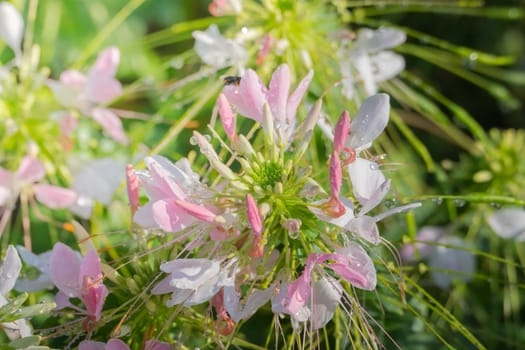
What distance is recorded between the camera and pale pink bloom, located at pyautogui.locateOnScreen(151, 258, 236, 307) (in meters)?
0.46

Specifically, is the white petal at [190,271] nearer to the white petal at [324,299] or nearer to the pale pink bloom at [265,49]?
the white petal at [324,299]

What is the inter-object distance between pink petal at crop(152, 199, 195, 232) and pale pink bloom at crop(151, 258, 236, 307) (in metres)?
0.02

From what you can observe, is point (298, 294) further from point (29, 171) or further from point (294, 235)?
point (29, 171)

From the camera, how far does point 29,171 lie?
691 mm

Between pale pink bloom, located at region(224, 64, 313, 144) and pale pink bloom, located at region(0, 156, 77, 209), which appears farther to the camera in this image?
pale pink bloom, located at region(0, 156, 77, 209)

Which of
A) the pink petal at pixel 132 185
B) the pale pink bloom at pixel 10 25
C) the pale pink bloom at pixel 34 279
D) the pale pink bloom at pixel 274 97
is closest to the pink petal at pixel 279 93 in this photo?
the pale pink bloom at pixel 274 97

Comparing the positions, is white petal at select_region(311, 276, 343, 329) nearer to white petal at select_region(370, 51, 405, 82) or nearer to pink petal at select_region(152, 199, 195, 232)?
pink petal at select_region(152, 199, 195, 232)

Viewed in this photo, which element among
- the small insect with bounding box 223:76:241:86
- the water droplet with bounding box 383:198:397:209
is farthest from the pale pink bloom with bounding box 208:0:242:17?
the water droplet with bounding box 383:198:397:209

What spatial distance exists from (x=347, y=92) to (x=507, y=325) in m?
0.36

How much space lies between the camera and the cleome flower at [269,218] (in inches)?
18.0

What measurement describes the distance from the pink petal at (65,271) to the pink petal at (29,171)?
0.18 m

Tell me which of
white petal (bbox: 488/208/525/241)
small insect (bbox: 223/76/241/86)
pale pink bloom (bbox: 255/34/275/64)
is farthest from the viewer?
white petal (bbox: 488/208/525/241)

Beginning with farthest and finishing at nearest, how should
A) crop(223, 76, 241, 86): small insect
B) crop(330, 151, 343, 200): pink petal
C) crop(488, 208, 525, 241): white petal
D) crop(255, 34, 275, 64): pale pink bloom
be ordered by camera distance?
crop(488, 208, 525, 241): white petal, crop(255, 34, 275, 64): pale pink bloom, crop(223, 76, 241, 86): small insect, crop(330, 151, 343, 200): pink petal

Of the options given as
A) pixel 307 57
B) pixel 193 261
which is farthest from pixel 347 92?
pixel 193 261
